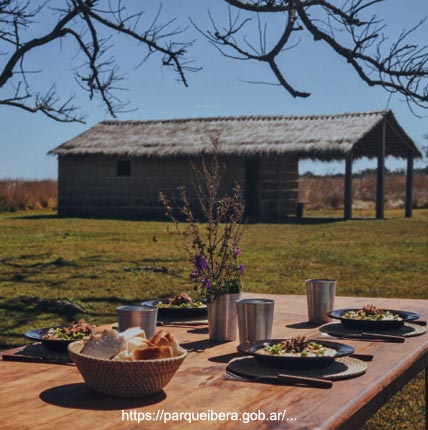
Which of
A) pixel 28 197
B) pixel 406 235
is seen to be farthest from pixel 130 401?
pixel 28 197

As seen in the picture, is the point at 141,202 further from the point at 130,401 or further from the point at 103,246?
the point at 130,401

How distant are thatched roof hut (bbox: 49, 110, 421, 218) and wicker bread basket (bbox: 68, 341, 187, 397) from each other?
1905 cm

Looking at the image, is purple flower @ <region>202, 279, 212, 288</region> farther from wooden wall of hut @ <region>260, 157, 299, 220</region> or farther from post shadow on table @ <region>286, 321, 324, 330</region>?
wooden wall of hut @ <region>260, 157, 299, 220</region>

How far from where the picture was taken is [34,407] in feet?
6.13

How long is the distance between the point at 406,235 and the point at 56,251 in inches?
305

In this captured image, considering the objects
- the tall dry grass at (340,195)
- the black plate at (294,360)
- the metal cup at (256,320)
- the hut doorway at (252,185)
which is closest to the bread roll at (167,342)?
the black plate at (294,360)

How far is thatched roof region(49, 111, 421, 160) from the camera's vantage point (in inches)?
861

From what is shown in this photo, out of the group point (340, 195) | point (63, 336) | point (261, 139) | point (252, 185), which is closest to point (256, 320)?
point (63, 336)

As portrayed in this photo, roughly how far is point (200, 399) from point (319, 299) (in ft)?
4.29

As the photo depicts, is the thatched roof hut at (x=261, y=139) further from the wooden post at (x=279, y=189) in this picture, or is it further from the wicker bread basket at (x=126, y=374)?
the wicker bread basket at (x=126, y=374)

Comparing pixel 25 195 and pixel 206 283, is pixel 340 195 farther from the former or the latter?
pixel 206 283

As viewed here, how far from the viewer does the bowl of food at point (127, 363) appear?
186cm

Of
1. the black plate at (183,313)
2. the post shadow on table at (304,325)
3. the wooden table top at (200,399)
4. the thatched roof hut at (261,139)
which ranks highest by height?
the thatched roof hut at (261,139)

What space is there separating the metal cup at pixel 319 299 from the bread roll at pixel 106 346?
54.4 inches
